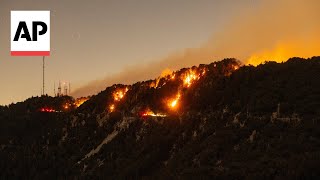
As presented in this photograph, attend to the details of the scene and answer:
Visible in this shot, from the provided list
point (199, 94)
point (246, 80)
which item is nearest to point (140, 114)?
point (199, 94)

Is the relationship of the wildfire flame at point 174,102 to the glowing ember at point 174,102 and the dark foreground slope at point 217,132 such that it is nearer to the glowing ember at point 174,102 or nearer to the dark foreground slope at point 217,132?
the glowing ember at point 174,102

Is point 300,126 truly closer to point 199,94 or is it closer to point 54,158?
point 199,94

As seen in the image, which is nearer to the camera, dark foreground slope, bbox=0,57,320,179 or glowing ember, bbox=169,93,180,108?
dark foreground slope, bbox=0,57,320,179

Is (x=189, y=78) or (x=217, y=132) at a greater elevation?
(x=189, y=78)

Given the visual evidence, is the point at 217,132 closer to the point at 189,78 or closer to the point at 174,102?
the point at 174,102

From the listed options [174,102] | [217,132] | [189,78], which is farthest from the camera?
[189,78]

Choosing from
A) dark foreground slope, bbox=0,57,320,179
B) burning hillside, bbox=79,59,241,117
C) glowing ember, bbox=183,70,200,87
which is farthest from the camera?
glowing ember, bbox=183,70,200,87

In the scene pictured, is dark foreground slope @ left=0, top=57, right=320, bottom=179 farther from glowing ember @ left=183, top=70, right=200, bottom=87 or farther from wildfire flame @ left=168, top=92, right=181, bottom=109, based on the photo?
glowing ember @ left=183, top=70, right=200, bottom=87

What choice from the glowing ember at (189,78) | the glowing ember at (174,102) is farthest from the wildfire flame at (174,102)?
the glowing ember at (189,78)

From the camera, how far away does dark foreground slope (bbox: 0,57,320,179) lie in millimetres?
107688

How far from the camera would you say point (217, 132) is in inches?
5153

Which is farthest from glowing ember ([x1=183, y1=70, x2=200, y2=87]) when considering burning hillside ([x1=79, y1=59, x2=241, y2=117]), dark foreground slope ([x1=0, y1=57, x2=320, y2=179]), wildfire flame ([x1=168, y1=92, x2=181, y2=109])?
wildfire flame ([x1=168, y1=92, x2=181, y2=109])

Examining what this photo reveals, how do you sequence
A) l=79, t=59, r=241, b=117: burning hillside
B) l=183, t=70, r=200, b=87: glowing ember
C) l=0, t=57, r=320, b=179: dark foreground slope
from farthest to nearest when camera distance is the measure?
l=183, t=70, r=200, b=87: glowing ember → l=79, t=59, r=241, b=117: burning hillside → l=0, t=57, r=320, b=179: dark foreground slope

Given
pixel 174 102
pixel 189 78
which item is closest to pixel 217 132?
pixel 174 102
